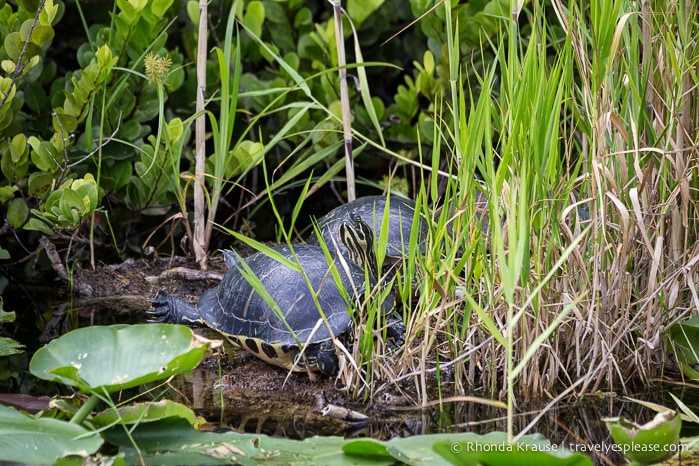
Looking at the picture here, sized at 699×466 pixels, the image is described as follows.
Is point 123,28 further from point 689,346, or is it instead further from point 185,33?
point 689,346

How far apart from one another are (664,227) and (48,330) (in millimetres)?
1788

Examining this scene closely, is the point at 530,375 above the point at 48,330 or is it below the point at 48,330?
below

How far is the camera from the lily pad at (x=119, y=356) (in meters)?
1.56

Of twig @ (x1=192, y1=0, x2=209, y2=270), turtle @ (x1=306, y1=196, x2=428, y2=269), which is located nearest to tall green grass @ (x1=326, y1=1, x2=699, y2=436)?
turtle @ (x1=306, y1=196, x2=428, y2=269)

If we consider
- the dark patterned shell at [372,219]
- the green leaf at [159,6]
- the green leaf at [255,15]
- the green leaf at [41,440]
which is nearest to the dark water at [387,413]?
→ the green leaf at [41,440]

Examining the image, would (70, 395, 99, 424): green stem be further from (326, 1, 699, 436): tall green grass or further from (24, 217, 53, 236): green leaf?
(24, 217, 53, 236): green leaf

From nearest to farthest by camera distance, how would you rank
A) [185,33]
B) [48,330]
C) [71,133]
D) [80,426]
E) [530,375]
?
[80,426], [530,375], [48,330], [71,133], [185,33]

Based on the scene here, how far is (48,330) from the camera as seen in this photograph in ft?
8.05

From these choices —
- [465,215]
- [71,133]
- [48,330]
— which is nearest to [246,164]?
[71,133]

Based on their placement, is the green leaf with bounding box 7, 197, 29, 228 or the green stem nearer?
the green stem

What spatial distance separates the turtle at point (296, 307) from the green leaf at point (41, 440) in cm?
58

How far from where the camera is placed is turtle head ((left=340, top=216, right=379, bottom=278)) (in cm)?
228

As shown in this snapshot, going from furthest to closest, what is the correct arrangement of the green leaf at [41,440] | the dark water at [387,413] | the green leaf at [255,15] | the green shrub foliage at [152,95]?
the green leaf at [255,15]
the green shrub foliage at [152,95]
the dark water at [387,413]
the green leaf at [41,440]

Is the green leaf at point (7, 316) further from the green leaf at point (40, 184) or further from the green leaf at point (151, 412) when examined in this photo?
the green leaf at point (151, 412)
